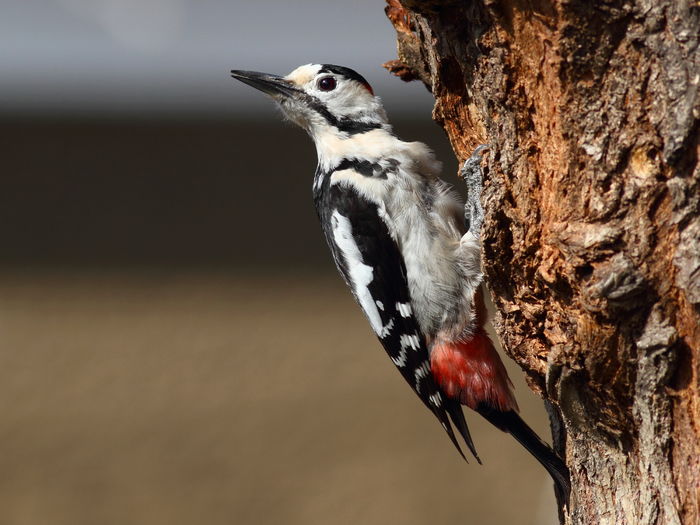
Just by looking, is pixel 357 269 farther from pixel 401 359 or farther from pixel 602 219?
pixel 602 219

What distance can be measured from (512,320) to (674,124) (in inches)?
29.1

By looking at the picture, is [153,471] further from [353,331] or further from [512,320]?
[512,320]

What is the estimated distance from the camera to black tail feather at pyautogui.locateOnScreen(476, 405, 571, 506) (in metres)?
2.68

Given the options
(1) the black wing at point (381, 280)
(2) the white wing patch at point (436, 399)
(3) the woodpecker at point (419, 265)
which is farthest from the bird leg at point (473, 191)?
(2) the white wing patch at point (436, 399)

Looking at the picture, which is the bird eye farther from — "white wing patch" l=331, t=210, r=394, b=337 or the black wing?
"white wing patch" l=331, t=210, r=394, b=337

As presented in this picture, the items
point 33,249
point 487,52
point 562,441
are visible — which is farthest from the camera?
point 33,249

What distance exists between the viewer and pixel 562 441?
8.60 feet

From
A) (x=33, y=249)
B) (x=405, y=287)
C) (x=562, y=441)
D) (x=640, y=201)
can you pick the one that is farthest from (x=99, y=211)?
(x=640, y=201)

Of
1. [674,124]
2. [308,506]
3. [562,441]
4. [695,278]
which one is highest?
[674,124]

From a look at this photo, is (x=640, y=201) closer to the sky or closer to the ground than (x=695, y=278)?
closer to the sky

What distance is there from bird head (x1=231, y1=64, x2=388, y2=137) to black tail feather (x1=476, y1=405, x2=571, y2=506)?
Result: 1.21 metres

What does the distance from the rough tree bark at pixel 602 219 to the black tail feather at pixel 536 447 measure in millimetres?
335

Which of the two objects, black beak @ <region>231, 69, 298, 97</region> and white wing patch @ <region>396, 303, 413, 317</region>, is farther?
black beak @ <region>231, 69, 298, 97</region>

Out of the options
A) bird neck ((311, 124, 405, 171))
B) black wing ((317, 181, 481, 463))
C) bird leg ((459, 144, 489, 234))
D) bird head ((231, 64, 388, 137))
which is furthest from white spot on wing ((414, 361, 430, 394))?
bird head ((231, 64, 388, 137))
